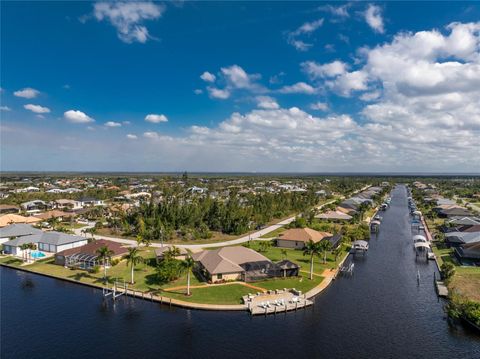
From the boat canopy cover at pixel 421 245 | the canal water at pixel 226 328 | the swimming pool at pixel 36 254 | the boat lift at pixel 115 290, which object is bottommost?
the canal water at pixel 226 328

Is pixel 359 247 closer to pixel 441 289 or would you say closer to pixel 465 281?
pixel 465 281

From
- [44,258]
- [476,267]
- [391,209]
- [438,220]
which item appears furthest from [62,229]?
[391,209]

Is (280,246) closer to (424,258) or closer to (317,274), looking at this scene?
(317,274)

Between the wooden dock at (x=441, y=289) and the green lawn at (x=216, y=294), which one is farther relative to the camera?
the wooden dock at (x=441, y=289)

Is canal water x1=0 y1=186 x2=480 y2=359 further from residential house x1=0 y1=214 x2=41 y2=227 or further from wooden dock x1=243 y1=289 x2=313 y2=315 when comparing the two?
residential house x1=0 y1=214 x2=41 y2=227

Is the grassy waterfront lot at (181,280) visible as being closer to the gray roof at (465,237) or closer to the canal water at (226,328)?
the canal water at (226,328)

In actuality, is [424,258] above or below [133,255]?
below

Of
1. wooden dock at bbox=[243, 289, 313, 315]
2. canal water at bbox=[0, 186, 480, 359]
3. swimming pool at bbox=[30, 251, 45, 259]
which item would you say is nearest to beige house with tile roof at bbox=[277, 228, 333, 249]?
canal water at bbox=[0, 186, 480, 359]

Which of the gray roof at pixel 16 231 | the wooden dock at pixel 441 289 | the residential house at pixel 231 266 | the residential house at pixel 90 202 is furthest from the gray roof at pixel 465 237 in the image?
the residential house at pixel 90 202

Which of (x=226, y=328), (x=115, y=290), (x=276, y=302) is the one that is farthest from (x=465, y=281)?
(x=115, y=290)
